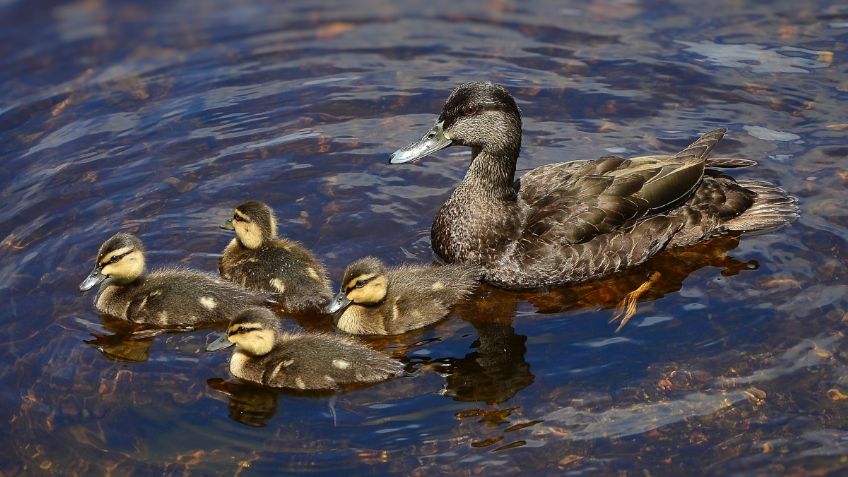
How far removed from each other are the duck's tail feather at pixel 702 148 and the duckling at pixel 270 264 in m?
2.81

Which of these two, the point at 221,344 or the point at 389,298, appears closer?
the point at 221,344

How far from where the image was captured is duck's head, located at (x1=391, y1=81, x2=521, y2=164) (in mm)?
7672

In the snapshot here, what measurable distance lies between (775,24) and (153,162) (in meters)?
6.25

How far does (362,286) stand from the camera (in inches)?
273

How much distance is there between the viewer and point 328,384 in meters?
6.55

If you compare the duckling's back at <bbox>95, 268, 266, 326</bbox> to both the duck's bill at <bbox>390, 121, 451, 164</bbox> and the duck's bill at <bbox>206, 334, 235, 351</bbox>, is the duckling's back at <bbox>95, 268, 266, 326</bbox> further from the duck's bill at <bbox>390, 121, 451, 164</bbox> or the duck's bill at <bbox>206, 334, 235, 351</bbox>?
the duck's bill at <bbox>390, 121, 451, 164</bbox>

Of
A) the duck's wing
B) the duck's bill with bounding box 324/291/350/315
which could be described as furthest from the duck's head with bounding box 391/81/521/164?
the duck's bill with bounding box 324/291/350/315

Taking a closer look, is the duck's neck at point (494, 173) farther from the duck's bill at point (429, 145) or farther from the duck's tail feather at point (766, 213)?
the duck's tail feather at point (766, 213)

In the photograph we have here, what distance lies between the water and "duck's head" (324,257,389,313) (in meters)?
0.35

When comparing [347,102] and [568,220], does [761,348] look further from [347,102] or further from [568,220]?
[347,102]

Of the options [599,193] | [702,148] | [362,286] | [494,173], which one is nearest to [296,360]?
[362,286]

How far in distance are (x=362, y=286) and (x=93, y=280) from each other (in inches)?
71.2

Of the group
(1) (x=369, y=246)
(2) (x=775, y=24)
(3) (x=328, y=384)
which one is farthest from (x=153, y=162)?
(2) (x=775, y=24)

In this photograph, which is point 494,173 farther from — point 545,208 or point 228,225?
point 228,225
